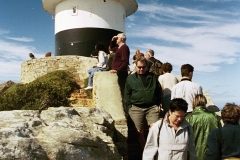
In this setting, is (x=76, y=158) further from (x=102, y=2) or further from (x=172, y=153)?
(x=102, y=2)

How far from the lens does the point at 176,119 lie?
3.55 metres

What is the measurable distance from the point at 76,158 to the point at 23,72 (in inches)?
514

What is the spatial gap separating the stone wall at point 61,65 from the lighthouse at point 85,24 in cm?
213

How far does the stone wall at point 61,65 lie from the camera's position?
1392 centimetres

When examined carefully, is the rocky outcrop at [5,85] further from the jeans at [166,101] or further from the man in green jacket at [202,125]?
the man in green jacket at [202,125]

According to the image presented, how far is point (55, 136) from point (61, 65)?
10.5 m

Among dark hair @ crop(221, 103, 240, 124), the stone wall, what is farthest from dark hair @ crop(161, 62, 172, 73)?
the stone wall

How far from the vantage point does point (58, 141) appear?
409 centimetres

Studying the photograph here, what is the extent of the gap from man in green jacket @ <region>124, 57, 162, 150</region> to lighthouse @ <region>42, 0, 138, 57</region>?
434 inches

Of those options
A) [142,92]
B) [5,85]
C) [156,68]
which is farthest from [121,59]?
[5,85]

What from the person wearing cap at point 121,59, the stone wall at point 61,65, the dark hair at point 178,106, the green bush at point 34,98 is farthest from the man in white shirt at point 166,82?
the stone wall at point 61,65

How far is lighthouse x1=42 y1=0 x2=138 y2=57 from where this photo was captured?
1642 centimetres

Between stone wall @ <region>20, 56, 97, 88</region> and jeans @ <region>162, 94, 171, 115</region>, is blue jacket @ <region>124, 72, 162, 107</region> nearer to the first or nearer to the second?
jeans @ <region>162, 94, 171, 115</region>

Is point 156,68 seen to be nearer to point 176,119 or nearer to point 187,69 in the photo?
point 187,69
